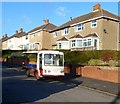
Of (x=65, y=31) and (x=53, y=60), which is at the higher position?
(x=65, y=31)

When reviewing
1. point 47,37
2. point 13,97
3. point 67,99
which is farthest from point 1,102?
point 47,37

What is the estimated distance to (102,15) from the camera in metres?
37.9

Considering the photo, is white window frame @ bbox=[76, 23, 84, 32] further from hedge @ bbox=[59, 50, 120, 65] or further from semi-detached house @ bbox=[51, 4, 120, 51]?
hedge @ bbox=[59, 50, 120, 65]

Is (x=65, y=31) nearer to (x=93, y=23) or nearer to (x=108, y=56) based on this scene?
(x=93, y=23)

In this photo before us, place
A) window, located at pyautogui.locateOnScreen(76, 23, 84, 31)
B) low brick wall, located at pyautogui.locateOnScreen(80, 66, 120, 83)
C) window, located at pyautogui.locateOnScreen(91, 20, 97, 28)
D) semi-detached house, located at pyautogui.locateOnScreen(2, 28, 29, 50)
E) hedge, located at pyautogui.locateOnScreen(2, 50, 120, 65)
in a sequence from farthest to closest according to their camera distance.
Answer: semi-detached house, located at pyautogui.locateOnScreen(2, 28, 29, 50), window, located at pyautogui.locateOnScreen(76, 23, 84, 31), window, located at pyautogui.locateOnScreen(91, 20, 97, 28), hedge, located at pyautogui.locateOnScreen(2, 50, 120, 65), low brick wall, located at pyautogui.locateOnScreen(80, 66, 120, 83)

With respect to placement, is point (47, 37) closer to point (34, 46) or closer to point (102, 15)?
point (34, 46)

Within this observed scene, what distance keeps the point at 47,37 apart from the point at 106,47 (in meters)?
20.7

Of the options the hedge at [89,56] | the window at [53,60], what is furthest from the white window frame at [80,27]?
the window at [53,60]

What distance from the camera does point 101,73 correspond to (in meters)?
20.5

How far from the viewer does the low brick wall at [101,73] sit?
1881 cm

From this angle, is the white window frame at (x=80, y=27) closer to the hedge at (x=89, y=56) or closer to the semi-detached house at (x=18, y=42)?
the hedge at (x=89, y=56)

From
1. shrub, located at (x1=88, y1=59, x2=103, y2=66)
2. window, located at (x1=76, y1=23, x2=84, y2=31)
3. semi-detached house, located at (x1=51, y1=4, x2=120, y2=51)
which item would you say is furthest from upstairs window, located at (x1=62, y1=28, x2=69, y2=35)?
shrub, located at (x1=88, y1=59, x2=103, y2=66)

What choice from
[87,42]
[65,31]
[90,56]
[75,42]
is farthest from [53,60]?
[65,31]

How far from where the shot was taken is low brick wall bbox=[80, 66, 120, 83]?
18.8m
